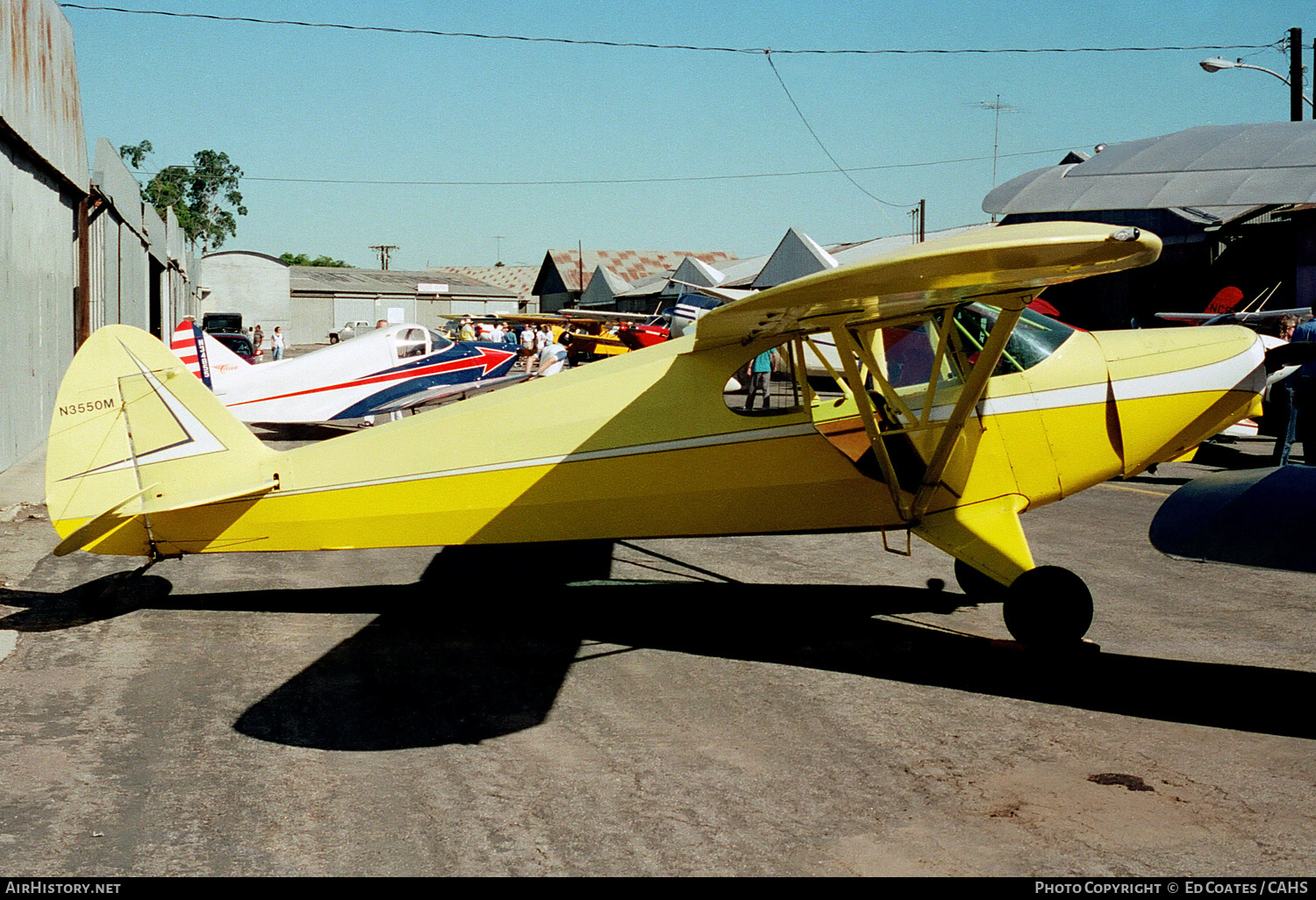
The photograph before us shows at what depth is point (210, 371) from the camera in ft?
54.0

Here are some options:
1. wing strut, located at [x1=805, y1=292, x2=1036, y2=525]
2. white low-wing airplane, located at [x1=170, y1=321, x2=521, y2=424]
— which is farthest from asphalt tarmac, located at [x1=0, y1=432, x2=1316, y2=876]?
white low-wing airplane, located at [x1=170, y1=321, x2=521, y2=424]

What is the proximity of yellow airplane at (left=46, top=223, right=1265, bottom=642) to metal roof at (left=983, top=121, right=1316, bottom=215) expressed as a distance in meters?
15.6

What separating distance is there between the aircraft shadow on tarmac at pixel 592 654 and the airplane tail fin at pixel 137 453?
26.7 inches

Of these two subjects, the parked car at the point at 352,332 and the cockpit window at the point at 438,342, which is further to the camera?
the parked car at the point at 352,332

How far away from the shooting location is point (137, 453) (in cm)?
641

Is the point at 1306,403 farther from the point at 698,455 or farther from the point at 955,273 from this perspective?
the point at 955,273

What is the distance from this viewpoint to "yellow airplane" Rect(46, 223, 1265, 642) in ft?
20.5

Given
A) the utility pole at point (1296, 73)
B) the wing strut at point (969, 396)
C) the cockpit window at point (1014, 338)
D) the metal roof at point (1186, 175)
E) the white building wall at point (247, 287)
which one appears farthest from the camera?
the white building wall at point (247, 287)

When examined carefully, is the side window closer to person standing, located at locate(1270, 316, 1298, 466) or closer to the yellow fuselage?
the yellow fuselage

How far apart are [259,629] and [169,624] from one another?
571 millimetres

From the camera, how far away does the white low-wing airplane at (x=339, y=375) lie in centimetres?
1639

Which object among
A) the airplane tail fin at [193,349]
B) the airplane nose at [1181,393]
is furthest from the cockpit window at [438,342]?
the airplane nose at [1181,393]

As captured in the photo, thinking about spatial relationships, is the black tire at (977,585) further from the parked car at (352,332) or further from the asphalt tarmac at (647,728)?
the parked car at (352,332)

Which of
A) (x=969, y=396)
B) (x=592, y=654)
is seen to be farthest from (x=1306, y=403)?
(x=592, y=654)
